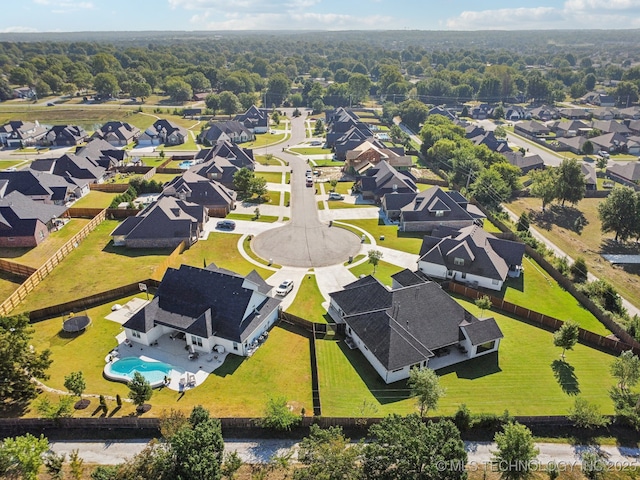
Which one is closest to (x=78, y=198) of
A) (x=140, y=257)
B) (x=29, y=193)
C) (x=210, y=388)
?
(x=29, y=193)

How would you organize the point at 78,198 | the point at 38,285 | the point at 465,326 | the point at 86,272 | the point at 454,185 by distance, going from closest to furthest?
the point at 465,326, the point at 38,285, the point at 86,272, the point at 78,198, the point at 454,185

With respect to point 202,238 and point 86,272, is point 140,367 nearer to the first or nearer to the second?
point 86,272

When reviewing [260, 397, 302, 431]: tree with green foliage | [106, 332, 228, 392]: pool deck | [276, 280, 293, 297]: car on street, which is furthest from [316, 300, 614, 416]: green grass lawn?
[106, 332, 228, 392]: pool deck

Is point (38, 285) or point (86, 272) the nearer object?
point (38, 285)

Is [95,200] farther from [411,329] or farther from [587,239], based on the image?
[587,239]

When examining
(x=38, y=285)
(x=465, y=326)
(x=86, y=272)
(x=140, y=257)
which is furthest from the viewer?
(x=140, y=257)

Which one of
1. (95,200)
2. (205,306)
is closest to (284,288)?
(205,306)
